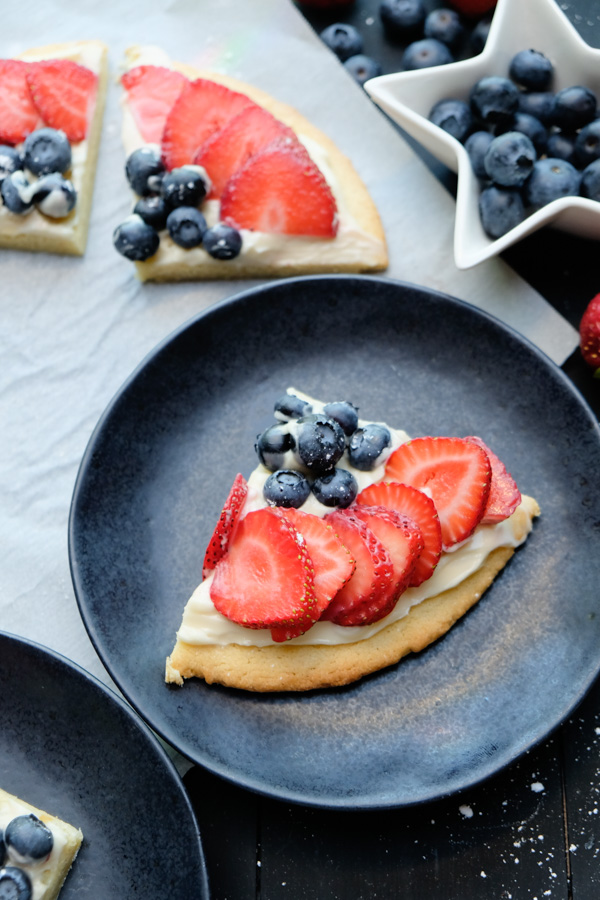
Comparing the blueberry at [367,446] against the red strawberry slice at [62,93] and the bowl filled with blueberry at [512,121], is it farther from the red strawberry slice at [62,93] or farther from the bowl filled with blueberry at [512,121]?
the red strawberry slice at [62,93]

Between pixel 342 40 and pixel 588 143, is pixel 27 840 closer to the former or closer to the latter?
pixel 588 143

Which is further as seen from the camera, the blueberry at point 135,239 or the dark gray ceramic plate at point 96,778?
the blueberry at point 135,239

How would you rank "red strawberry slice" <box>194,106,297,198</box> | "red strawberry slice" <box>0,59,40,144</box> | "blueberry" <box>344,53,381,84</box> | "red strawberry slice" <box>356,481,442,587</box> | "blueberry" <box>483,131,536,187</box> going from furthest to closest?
"blueberry" <box>344,53,381,84</box>, "red strawberry slice" <box>0,59,40,144</box>, "red strawberry slice" <box>194,106,297,198</box>, "blueberry" <box>483,131,536,187</box>, "red strawberry slice" <box>356,481,442,587</box>

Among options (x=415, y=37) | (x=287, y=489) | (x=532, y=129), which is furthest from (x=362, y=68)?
(x=287, y=489)

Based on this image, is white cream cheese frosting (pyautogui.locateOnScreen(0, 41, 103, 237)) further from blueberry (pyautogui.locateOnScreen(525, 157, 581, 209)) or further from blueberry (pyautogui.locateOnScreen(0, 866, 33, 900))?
blueberry (pyautogui.locateOnScreen(0, 866, 33, 900))

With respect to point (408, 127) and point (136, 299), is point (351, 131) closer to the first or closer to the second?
point (408, 127)

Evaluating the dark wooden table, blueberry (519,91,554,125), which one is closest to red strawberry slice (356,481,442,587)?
the dark wooden table

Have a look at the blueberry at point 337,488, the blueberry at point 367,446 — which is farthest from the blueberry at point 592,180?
Result: the blueberry at point 337,488
